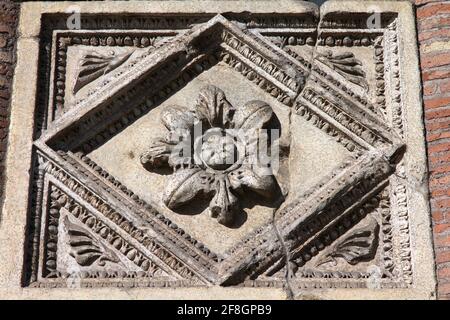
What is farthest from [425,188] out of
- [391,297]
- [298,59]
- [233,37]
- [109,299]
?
[109,299]

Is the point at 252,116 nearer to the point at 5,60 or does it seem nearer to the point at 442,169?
the point at 442,169

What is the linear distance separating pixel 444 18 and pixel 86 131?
221cm

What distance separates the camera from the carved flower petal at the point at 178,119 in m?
5.45

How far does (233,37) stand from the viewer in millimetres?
5645

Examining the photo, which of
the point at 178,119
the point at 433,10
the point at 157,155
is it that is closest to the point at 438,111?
the point at 433,10

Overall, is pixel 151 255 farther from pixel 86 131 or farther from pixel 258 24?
pixel 258 24

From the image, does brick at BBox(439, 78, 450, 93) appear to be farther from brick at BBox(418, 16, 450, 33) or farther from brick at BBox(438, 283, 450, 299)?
brick at BBox(438, 283, 450, 299)

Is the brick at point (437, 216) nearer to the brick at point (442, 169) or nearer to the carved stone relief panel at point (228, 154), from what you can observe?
the carved stone relief panel at point (228, 154)

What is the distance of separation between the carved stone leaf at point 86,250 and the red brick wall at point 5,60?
0.46m

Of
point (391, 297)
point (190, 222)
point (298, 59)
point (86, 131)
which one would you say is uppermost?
point (298, 59)

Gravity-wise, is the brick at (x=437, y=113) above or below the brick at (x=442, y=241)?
above

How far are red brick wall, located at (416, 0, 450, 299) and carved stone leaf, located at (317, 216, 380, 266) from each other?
1.12 ft

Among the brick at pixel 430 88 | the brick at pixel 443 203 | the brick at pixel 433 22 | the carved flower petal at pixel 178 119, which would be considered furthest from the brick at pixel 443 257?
the carved flower petal at pixel 178 119

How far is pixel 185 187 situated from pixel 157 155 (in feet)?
0.83
